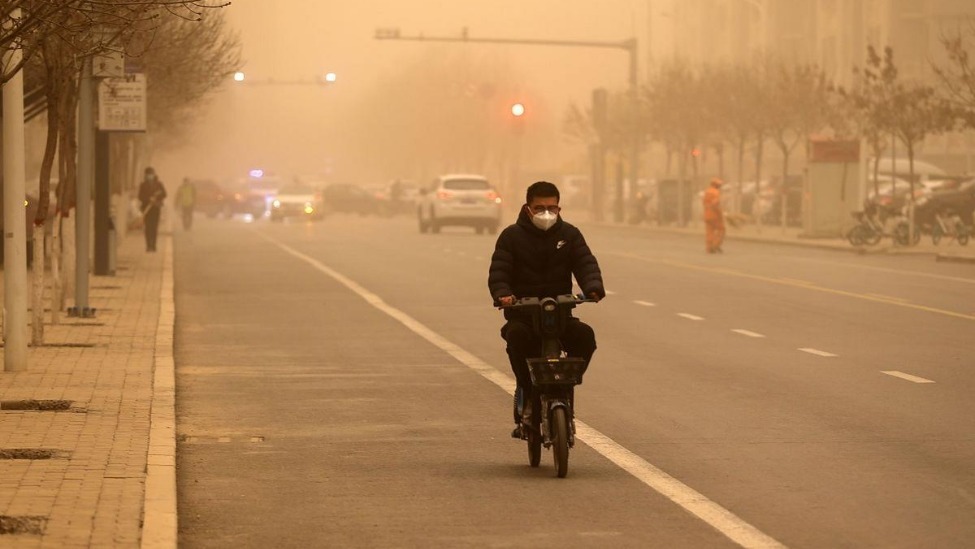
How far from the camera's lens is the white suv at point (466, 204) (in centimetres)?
5503

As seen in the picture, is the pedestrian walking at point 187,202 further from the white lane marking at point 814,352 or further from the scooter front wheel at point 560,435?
the scooter front wheel at point 560,435

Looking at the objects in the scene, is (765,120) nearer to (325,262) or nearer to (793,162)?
(325,262)

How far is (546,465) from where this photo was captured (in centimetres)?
1080

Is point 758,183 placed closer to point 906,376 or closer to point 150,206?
point 150,206

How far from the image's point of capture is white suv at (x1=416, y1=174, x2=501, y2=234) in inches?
2167

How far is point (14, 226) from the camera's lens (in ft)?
48.8

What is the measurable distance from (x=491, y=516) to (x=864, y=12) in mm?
87221

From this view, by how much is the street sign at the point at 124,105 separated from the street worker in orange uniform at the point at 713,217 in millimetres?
18718

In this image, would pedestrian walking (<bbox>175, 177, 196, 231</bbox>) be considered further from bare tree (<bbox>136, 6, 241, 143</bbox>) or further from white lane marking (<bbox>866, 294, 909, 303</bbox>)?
white lane marking (<bbox>866, 294, 909, 303</bbox>)

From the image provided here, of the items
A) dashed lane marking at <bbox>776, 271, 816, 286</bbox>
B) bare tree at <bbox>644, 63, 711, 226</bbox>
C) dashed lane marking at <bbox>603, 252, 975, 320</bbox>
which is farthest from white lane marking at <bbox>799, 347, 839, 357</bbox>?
bare tree at <bbox>644, 63, 711, 226</bbox>

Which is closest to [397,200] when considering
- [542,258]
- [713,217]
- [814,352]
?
[713,217]

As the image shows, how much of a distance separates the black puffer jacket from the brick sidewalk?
214 centimetres

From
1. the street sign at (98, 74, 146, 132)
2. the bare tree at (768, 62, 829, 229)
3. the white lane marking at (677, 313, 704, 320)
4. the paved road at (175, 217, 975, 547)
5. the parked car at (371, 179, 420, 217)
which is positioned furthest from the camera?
the parked car at (371, 179, 420, 217)

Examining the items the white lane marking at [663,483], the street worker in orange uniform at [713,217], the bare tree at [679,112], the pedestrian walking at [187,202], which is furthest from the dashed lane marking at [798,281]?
the bare tree at [679,112]
